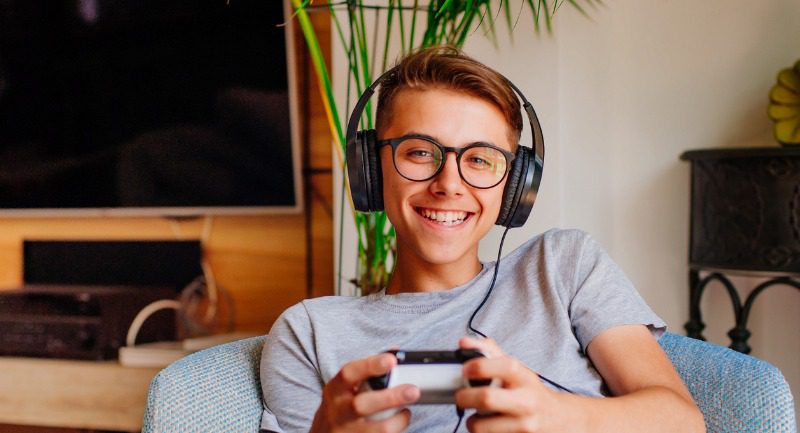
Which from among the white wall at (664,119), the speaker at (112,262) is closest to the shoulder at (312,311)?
the white wall at (664,119)

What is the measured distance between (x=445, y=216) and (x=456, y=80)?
192 mm

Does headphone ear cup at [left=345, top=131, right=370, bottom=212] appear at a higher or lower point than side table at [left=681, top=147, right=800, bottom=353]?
higher

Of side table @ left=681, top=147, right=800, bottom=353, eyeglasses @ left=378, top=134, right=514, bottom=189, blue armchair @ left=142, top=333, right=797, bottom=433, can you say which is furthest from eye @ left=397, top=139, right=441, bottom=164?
side table @ left=681, top=147, right=800, bottom=353

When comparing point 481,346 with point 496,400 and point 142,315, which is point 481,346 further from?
point 142,315

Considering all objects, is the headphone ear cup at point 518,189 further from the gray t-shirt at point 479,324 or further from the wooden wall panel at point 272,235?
the wooden wall panel at point 272,235

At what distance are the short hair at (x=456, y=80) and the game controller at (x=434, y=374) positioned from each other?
49 cm

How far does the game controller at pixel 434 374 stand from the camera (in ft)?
2.35

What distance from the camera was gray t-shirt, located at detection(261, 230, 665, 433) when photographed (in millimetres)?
1027

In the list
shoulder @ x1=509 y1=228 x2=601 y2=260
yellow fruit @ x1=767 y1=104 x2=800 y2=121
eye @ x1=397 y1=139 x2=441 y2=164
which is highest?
yellow fruit @ x1=767 y1=104 x2=800 y2=121

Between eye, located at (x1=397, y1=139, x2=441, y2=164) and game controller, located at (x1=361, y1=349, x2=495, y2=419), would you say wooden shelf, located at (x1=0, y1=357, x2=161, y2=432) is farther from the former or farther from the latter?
game controller, located at (x1=361, y1=349, x2=495, y2=419)

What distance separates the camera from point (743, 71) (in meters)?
2.11

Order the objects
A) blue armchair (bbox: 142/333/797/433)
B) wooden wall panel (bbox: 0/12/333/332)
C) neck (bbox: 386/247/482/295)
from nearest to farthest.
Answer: blue armchair (bbox: 142/333/797/433), neck (bbox: 386/247/482/295), wooden wall panel (bbox: 0/12/333/332)

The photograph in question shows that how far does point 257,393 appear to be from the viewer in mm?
1070

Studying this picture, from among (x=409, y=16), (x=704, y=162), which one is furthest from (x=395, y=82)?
(x=704, y=162)
